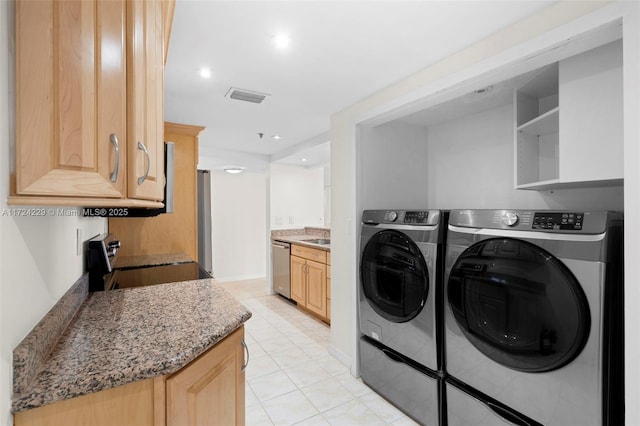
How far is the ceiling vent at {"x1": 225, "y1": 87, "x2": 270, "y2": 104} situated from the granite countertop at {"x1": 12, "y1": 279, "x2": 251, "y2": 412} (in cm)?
152

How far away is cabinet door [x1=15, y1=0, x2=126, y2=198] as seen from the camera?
0.69m

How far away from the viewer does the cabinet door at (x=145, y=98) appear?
2.84ft

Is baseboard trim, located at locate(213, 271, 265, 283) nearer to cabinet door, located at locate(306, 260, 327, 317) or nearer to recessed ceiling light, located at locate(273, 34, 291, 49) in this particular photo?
cabinet door, located at locate(306, 260, 327, 317)

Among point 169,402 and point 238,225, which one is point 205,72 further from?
point 238,225

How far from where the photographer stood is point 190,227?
3.32m

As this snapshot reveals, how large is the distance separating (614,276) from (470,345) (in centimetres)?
73

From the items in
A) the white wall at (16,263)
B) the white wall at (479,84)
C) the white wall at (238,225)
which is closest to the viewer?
the white wall at (16,263)

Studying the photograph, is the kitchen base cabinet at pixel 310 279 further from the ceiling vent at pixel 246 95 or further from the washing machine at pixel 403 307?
the ceiling vent at pixel 246 95

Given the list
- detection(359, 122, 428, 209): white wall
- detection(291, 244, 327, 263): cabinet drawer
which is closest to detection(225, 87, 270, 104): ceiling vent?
detection(359, 122, 428, 209): white wall

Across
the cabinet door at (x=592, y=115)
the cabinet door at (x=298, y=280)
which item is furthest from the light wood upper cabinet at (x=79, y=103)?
the cabinet door at (x=298, y=280)

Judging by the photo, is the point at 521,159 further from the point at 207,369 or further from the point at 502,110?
the point at 207,369

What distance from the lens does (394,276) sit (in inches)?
85.1

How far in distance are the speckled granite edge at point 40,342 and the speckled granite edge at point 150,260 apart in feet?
4.46

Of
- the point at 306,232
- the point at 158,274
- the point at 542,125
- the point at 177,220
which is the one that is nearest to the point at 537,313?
the point at 542,125
